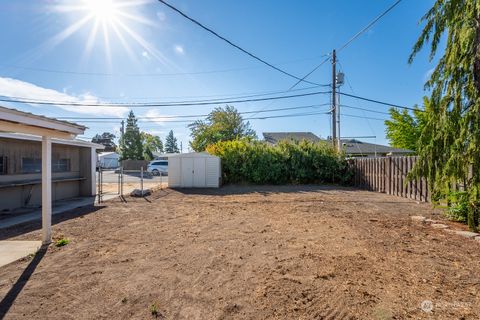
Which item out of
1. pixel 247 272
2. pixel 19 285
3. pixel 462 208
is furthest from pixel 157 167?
pixel 462 208

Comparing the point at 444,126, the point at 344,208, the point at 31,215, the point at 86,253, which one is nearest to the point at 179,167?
the point at 31,215

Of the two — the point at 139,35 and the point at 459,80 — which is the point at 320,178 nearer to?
the point at 459,80

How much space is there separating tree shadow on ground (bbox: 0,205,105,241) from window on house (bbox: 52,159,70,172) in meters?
2.69

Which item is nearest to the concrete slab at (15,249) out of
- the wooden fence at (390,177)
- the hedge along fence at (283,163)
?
the wooden fence at (390,177)

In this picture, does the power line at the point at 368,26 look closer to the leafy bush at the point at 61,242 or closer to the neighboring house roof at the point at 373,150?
the leafy bush at the point at 61,242

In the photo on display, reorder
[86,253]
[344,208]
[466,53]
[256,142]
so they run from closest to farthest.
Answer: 1. [86,253]
2. [466,53]
3. [344,208]
4. [256,142]

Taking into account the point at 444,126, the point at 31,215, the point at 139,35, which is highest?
the point at 139,35

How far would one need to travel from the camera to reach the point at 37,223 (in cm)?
574

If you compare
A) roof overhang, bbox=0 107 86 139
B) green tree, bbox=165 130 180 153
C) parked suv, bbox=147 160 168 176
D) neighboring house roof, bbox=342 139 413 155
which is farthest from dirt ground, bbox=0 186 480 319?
green tree, bbox=165 130 180 153

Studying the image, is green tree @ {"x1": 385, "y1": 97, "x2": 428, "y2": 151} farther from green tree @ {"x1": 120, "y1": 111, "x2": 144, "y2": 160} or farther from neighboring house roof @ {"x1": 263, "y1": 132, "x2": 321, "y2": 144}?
green tree @ {"x1": 120, "y1": 111, "x2": 144, "y2": 160}

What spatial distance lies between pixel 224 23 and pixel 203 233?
605cm

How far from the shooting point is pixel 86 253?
12.4ft

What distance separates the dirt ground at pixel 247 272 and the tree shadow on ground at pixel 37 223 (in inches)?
3.1

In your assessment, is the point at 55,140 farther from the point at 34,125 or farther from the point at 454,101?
the point at 454,101
